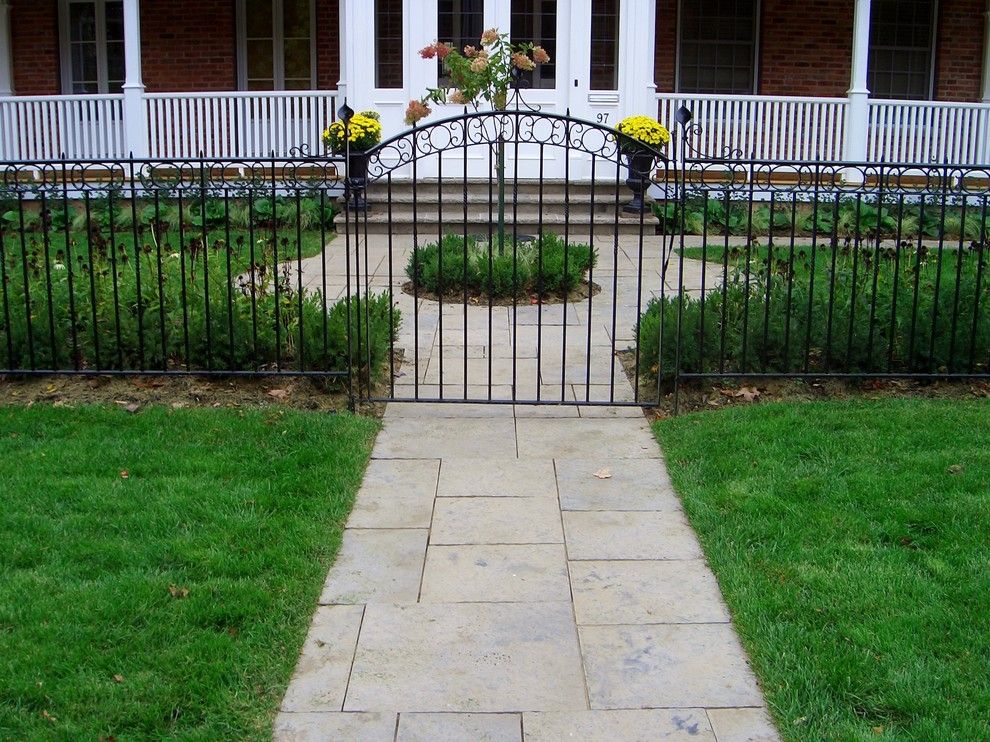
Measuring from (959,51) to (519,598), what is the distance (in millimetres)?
14937

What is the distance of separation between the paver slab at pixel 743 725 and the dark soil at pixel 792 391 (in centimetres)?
314

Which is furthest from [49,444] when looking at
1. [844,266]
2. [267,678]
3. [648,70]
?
[648,70]

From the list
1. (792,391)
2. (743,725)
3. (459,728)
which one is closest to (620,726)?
(743,725)

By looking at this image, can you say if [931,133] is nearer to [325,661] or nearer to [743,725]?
[743,725]

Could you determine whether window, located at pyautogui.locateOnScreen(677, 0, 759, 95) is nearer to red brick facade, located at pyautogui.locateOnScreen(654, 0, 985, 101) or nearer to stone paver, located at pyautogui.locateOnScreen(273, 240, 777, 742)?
red brick facade, located at pyautogui.locateOnScreen(654, 0, 985, 101)

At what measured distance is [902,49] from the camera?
1695 centimetres

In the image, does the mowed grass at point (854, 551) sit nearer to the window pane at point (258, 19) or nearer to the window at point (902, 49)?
the window at point (902, 49)

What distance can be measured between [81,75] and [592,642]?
50.1ft

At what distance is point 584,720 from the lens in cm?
360

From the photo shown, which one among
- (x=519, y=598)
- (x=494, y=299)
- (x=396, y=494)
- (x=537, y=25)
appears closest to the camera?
(x=519, y=598)

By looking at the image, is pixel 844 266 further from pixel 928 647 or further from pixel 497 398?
pixel 928 647

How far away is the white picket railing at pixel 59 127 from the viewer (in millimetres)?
14922

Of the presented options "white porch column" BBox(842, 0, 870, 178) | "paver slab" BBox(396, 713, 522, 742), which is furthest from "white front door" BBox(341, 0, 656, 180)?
"paver slab" BBox(396, 713, 522, 742)

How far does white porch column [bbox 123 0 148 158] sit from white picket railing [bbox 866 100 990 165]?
879cm
